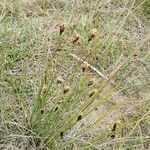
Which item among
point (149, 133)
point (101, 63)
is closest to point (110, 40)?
point (101, 63)

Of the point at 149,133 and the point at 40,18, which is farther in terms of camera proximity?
the point at 40,18

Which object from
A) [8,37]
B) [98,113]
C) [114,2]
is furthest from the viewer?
[114,2]

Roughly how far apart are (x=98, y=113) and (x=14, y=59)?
445 mm

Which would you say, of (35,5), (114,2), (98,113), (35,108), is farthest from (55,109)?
(114,2)

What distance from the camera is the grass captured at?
1536mm

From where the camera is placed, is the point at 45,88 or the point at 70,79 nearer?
the point at 45,88

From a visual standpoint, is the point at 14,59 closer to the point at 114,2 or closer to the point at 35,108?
the point at 35,108

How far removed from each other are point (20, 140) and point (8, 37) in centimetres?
52

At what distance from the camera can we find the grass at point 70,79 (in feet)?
5.04

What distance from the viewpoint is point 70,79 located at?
5.55 ft

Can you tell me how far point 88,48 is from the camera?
1.90 meters

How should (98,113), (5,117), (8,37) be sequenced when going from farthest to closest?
(8,37) < (98,113) < (5,117)

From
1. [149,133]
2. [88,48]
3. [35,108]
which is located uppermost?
[88,48]

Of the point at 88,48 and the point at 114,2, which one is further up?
the point at 114,2
